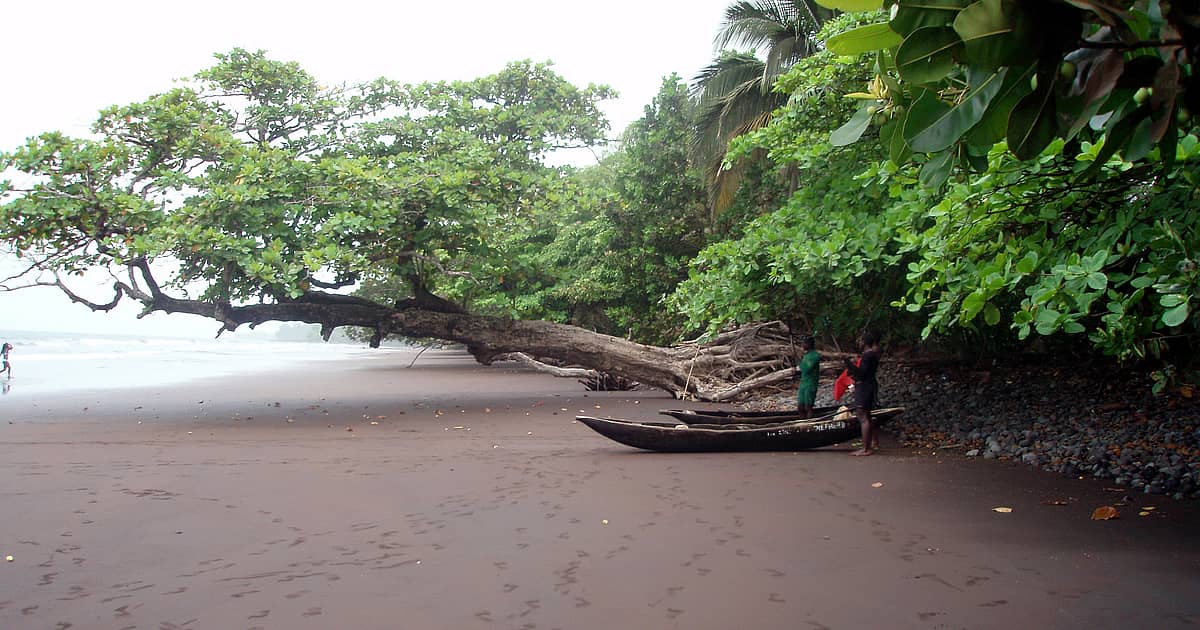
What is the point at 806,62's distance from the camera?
34.6 ft

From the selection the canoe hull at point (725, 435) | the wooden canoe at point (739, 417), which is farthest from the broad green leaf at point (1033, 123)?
the wooden canoe at point (739, 417)

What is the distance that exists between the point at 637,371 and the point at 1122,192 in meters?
10.6

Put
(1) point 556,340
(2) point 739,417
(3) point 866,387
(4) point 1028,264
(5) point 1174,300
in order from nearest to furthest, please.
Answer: (5) point 1174,300 < (4) point 1028,264 < (3) point 866,387 < (2) point 739,417 < (1) point 556,340

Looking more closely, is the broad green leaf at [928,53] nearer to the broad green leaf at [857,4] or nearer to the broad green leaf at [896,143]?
the broad green leaf at [857,4]

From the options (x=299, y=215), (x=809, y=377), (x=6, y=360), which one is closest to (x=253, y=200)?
(x=299, y=215)

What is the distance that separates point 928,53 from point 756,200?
48.8 ft

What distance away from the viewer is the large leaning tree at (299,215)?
11508 millimetres

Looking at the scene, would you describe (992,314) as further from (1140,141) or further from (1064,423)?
(1064,423)

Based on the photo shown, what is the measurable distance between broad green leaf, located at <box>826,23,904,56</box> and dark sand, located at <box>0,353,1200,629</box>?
2.77 meters

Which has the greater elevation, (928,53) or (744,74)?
(744,74)

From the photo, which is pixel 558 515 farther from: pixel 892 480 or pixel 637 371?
pixel 637 371

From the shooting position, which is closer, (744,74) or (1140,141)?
(1140,141)

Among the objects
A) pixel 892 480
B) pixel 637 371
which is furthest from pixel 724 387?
pixel 892 480

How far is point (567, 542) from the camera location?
5.14 m
